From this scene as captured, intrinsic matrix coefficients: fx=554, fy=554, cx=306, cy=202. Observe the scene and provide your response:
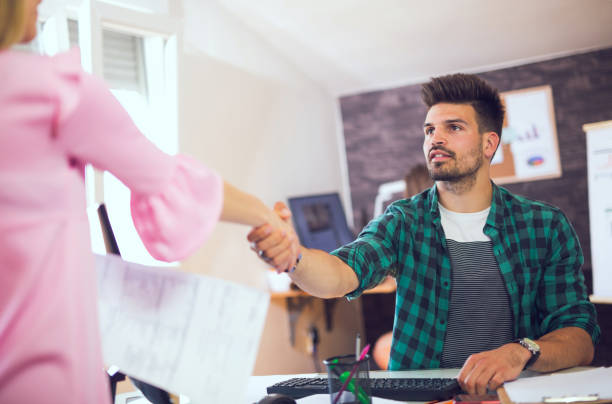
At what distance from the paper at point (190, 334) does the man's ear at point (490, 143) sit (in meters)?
1.26

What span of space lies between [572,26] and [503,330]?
285cm

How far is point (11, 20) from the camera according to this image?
2.13 ft

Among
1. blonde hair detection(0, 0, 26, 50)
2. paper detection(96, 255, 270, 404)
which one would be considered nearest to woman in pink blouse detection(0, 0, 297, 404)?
blonde hair detection(0, 0, 26, 50)

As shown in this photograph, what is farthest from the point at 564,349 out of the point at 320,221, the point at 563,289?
the point at 320,221

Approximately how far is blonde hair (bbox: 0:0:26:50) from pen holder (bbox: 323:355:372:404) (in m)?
0.70

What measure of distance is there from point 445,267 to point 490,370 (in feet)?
1.68

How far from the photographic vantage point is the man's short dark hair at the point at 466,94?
5.98ft

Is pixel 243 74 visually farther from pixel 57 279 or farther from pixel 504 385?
pixel 57 279

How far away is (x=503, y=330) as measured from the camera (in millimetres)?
1592

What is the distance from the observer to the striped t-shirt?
1584 millimetres

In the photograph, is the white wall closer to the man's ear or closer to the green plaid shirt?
the green plaid shirt

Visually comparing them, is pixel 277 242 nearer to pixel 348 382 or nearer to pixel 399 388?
pixel 348 382

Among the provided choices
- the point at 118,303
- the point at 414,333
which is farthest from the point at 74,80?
Result: the point at 414,333

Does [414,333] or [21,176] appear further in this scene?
[414,333]
